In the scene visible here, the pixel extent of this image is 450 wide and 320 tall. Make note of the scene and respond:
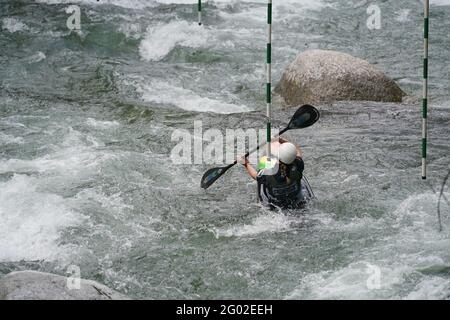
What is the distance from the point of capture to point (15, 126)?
8.87 m

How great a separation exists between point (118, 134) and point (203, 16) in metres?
4.97

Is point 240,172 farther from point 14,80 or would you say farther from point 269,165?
point 14,80

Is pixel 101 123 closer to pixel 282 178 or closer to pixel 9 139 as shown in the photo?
pixel 9 139

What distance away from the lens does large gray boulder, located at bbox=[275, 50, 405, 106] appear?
948 cm

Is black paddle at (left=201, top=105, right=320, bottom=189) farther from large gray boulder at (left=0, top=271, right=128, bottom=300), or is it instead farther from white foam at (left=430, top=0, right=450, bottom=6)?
white foam at (left=430, top=0, right=450, bottom=6)

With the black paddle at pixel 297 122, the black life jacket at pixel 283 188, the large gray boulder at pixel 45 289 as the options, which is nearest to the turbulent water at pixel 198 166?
the black life jacket at pixel 283 188

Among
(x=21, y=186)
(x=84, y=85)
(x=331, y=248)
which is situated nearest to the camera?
(x=331, y=248)

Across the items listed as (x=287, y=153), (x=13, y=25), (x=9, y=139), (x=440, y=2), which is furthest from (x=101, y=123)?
(x=440, y=2)

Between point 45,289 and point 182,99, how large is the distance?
539 cm

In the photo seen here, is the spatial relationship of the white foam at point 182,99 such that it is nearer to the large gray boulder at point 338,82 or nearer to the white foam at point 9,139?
the large gray boulder at point 338,82

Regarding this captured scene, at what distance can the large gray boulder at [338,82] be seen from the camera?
9.48 metres

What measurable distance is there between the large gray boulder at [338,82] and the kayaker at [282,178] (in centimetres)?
295

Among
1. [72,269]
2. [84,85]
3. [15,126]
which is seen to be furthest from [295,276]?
[84,85]

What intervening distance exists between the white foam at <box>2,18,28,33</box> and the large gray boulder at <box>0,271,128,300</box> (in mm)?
7854
